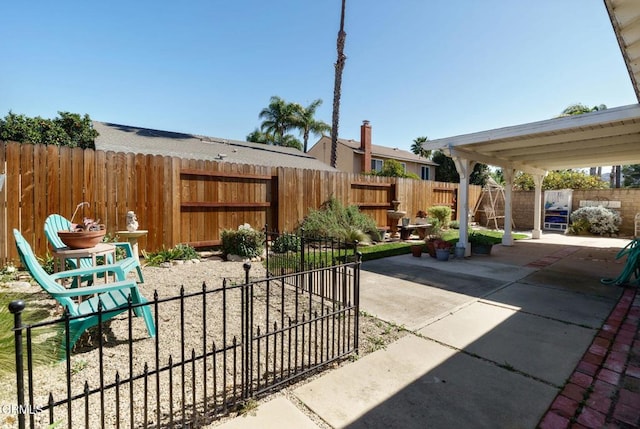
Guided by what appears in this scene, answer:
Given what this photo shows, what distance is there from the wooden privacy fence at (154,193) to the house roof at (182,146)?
12.9ft

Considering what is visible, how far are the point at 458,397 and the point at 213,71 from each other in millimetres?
13160

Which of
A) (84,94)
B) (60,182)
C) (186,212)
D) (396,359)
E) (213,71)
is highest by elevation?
(213,71)

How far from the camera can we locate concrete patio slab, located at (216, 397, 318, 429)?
176 cm

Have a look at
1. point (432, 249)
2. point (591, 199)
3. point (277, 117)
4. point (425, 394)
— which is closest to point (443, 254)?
point (432, 249)

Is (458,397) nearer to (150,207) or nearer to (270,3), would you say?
(150,207)

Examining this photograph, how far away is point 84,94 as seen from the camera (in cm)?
1129

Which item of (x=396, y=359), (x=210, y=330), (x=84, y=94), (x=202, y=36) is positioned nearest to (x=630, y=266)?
(x=396, y=359)

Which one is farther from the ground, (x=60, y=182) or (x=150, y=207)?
(x=60, y=182)

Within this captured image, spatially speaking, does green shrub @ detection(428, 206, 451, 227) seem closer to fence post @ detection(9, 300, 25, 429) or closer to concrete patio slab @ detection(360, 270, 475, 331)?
concrete patio slab @ detection(360, 270, 475, 331)

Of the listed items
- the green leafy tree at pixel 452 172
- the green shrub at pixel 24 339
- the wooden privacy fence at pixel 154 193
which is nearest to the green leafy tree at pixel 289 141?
the green leafy tree at pixel 452 172

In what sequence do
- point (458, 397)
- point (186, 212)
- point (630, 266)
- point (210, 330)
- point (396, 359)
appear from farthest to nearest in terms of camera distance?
point (186, 212), point (630, 266), point (210, 330), point (396, 359), point (458, 397)

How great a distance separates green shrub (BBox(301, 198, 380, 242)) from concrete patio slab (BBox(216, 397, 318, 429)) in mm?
5456

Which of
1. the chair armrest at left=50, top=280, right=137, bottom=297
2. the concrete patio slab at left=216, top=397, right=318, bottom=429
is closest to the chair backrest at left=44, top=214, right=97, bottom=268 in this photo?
the chair armrest at left=50, top=280, right=137, bottom=297

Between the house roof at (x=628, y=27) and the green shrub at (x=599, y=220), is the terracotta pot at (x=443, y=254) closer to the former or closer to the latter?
the house roof at (x=628, y=27)
